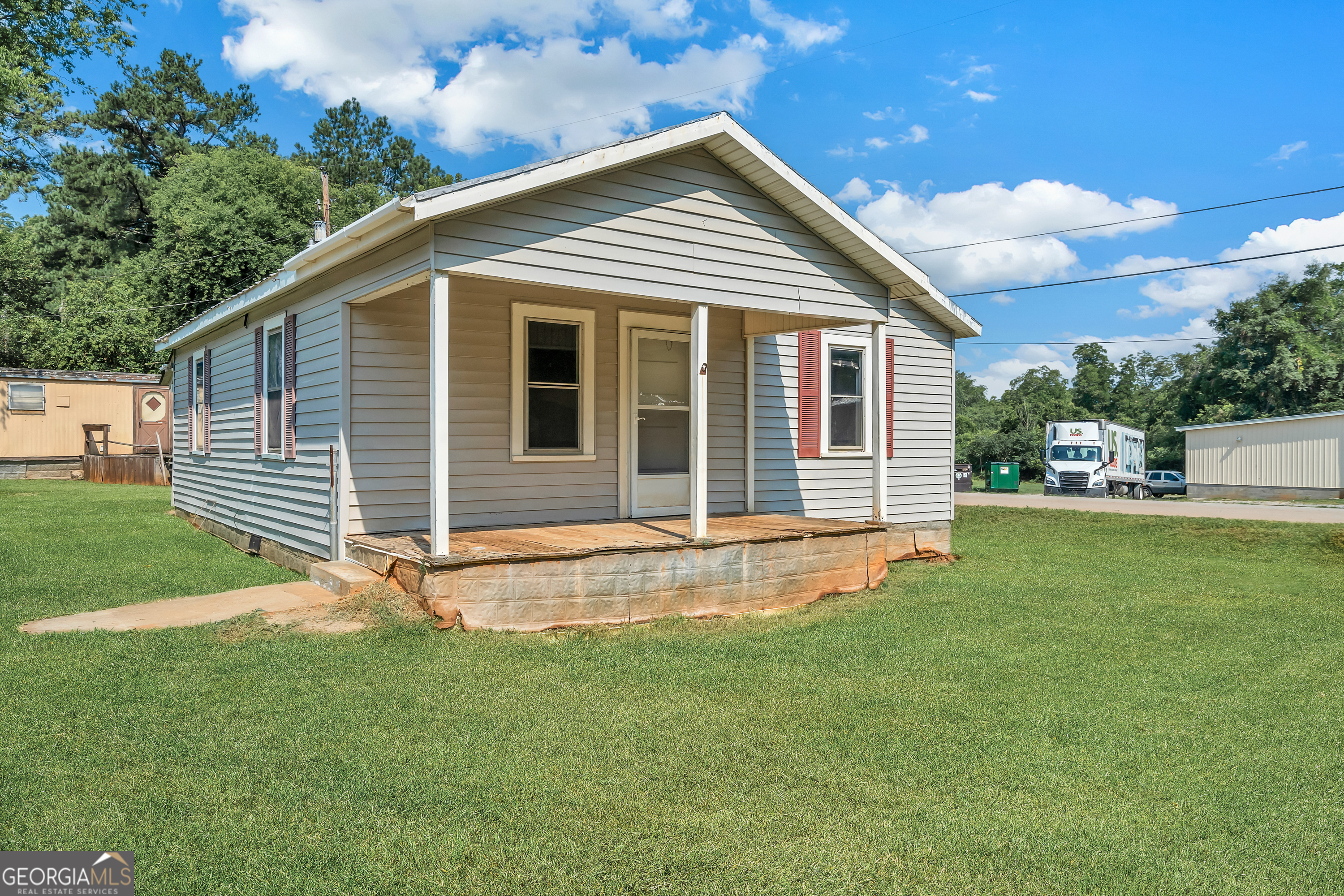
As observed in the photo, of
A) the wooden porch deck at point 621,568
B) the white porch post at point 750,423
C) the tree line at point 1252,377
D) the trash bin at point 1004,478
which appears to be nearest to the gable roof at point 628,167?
the white porch post at point 750,423

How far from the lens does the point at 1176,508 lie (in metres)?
19.4

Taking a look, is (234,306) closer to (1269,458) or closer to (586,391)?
(586,391)

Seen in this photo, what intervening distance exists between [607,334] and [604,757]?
18.4 feet

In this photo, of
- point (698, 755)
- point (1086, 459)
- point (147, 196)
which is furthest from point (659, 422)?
point (147, 196)

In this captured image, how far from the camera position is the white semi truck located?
28344 mm

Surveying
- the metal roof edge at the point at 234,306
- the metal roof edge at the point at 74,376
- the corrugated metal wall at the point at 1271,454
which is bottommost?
the corrugated metal wall at the point at 1271,454

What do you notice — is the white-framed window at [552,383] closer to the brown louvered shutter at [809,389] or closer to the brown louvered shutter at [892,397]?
the brown louvered shutter at [809,389]

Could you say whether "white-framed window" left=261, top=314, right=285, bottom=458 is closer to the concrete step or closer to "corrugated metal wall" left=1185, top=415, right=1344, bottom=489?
the concrete step

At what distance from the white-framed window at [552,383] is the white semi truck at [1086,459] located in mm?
24351

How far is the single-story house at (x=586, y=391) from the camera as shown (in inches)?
249

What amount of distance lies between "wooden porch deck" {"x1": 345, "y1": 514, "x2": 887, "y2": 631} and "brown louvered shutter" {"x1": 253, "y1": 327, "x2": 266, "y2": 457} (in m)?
3.08

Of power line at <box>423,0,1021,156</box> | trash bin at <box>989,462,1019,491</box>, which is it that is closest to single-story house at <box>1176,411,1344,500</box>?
trash bin at <box>989,462,1019,491</box>

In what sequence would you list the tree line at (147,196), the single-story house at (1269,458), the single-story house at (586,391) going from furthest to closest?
the tree line at (147,196), the single-story house at (1269,458), the single-story house at (586,391)

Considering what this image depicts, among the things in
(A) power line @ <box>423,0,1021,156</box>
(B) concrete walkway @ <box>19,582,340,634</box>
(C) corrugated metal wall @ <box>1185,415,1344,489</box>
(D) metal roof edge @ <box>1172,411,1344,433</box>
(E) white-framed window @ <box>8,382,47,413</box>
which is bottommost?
(B) concrete walkway @ <box>19,582,340,634</box>
